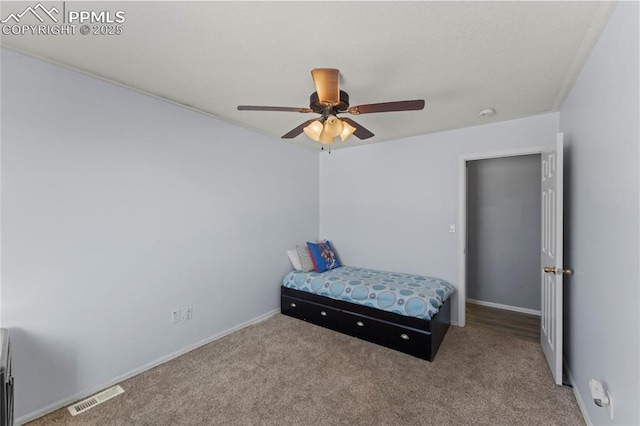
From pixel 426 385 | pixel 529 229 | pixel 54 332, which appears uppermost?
pixel 529 229

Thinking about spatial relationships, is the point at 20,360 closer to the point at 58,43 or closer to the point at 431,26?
the point at 58,43

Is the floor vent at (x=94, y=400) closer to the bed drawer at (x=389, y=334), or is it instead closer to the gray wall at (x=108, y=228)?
the gray wall at (x=108, y=228)

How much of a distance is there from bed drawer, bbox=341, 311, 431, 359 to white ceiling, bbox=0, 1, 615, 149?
7.02 feet

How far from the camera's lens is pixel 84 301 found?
6.66 feet

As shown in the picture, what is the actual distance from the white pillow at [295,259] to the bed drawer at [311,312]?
1.33ft

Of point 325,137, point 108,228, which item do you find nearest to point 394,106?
point 325,137

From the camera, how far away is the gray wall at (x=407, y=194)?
10.3 feet

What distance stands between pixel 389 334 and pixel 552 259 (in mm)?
1536

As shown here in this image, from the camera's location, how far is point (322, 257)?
382 cm

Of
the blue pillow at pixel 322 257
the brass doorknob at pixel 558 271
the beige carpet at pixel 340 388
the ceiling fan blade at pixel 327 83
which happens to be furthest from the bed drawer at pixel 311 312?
the ceiling fan blade at pixel 327 83

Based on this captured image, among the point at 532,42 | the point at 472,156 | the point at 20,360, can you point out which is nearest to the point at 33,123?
the point at 20,360

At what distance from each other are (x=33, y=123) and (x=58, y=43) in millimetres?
544

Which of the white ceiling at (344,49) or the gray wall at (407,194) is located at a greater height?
the white ceiling at (344,49)

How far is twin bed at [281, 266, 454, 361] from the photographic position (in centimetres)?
259
